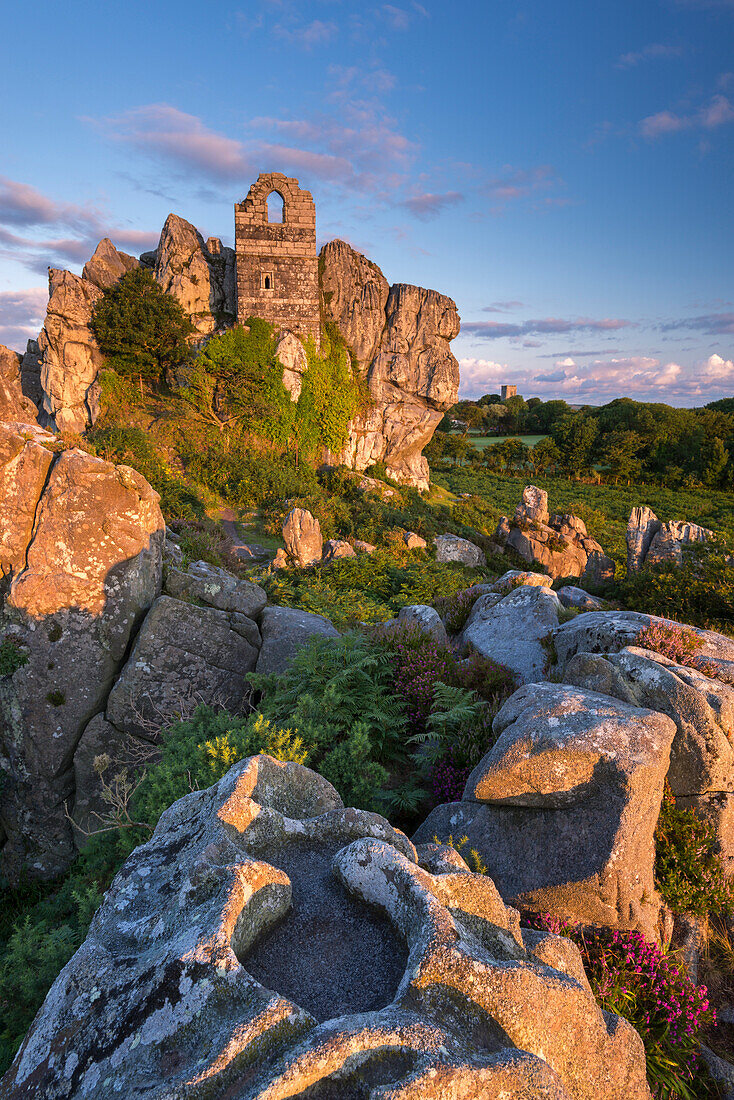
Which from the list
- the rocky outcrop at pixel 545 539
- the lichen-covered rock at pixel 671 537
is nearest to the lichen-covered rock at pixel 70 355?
the rocky outcrop at pixel 545 539

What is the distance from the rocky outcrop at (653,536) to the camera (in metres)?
20.6

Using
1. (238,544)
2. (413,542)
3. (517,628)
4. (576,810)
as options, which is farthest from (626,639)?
(413,542)

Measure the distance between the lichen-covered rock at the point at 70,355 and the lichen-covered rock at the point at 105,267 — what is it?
4.36 ft

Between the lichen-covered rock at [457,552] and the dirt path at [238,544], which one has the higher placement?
the dirt path at [238,544]

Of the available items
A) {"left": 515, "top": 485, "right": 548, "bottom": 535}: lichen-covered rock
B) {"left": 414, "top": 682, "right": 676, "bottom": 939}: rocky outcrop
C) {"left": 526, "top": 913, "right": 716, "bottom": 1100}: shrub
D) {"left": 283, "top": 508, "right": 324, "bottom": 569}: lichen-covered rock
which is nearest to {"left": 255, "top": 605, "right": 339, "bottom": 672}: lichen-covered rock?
{"left": 414, "top": 682, "right": 676, "bottom": 939}: rocky outcrop

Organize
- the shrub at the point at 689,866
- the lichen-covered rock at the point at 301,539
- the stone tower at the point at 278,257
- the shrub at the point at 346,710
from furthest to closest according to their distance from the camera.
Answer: the stone tower at the point at 278,257, the lichen-covered rock at the point at 301,539, the shrub at the point at 346,710, the shrub at the point at 689,866

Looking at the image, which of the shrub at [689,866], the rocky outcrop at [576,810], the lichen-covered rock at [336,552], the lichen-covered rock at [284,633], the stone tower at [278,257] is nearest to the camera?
the rocky outcrop at [576,810]

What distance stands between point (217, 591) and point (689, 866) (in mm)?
8447

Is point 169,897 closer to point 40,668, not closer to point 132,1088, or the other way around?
point 132,1088

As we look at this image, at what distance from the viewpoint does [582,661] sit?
638cm

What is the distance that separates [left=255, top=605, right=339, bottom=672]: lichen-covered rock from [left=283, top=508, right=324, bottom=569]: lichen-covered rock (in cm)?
860

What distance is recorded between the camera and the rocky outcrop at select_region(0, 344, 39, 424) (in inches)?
399

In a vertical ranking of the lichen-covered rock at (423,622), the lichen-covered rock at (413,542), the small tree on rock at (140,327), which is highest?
the small tree on rock at (140,327)

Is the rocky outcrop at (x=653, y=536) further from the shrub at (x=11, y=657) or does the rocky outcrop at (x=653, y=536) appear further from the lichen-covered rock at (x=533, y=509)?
the shrub at (x=11, y=657)
